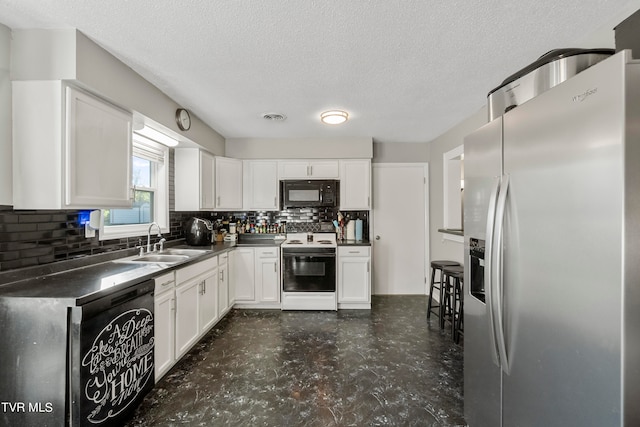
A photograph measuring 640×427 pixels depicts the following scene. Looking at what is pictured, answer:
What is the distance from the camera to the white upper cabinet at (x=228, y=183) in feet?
12.7

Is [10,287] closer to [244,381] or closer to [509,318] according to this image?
[244,381]

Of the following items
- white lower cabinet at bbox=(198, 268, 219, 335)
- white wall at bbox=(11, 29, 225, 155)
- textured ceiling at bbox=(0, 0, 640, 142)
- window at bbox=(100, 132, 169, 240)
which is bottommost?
white lower cabinet at bbox=(198, 268, 219, 335)

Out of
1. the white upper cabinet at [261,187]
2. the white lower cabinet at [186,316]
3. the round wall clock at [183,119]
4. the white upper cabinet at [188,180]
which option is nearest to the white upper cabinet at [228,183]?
the white upper cabinet at [261,187]

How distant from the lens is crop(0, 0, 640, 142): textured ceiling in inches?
57.9

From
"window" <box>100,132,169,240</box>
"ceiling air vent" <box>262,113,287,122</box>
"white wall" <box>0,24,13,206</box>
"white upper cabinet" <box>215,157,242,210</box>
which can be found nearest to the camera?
"white wall" <box>0,24,13,206</box>

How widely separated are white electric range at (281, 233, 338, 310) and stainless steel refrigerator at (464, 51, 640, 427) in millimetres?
2308

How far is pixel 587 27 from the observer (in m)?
1.61

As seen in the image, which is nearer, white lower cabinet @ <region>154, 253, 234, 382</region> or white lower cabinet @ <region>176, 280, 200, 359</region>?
white lower cabinet @ <region>154, 253, 234, 382</region>

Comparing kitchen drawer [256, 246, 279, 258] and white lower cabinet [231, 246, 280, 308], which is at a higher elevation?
kitchen drawer [256, 246, 279, 258]

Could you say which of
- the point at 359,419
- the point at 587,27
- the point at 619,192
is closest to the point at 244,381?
the point at 359,419

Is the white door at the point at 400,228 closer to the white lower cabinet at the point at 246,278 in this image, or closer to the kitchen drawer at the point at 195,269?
the white lower cabinet at the point at 246,278

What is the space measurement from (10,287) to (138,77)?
164 centimetres

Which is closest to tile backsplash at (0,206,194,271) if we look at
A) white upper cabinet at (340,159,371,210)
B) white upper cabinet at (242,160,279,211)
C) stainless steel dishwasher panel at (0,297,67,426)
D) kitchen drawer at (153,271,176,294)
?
stainless steel dishwasher panel at (0,297,67,426)

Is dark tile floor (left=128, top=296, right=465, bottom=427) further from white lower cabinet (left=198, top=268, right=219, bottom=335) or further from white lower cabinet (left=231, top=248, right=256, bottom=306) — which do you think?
white lower cabinet (left=231, top=248, right=256, bottom=306)
